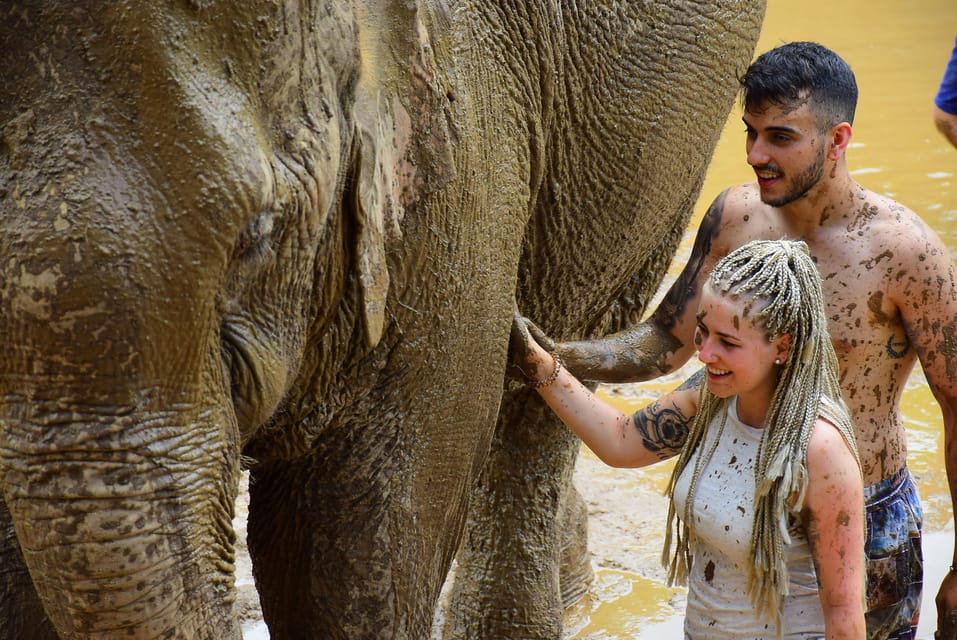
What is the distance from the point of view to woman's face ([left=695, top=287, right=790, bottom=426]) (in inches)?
105

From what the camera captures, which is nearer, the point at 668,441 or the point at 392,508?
the point at 392,508

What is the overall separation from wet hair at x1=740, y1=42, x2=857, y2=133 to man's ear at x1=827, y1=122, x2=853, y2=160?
1cm

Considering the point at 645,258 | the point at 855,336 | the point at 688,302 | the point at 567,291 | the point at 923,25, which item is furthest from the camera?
the point at 923,25

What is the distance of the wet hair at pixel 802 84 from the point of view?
3.04 m

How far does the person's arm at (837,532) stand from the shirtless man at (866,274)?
1.65ft

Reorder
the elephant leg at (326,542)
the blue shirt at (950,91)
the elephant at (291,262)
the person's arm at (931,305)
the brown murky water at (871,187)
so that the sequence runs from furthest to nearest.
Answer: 1. the blue shirt at (950,91)
2. the brown murky water at (871,187)
3. the person's arm at (931,305)
4. the elephant leg at (326,542)
5. the elephant at (291,262)

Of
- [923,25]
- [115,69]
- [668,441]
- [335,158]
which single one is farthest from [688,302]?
[923,25]

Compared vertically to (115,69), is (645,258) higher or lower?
lower

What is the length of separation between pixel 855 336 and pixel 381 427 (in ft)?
Result: 3.28

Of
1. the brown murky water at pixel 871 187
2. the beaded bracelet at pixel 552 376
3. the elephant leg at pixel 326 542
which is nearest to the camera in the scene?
the elephant leg at pixel 326 542

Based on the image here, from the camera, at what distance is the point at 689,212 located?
425cm

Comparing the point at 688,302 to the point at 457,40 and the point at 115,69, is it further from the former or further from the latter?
the point at 115,69

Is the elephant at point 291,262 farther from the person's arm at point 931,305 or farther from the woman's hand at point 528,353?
the person's arm at point 931,305

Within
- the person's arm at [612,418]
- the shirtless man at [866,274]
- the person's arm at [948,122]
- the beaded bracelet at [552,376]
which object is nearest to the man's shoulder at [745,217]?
the shirtless man at [866,274]
